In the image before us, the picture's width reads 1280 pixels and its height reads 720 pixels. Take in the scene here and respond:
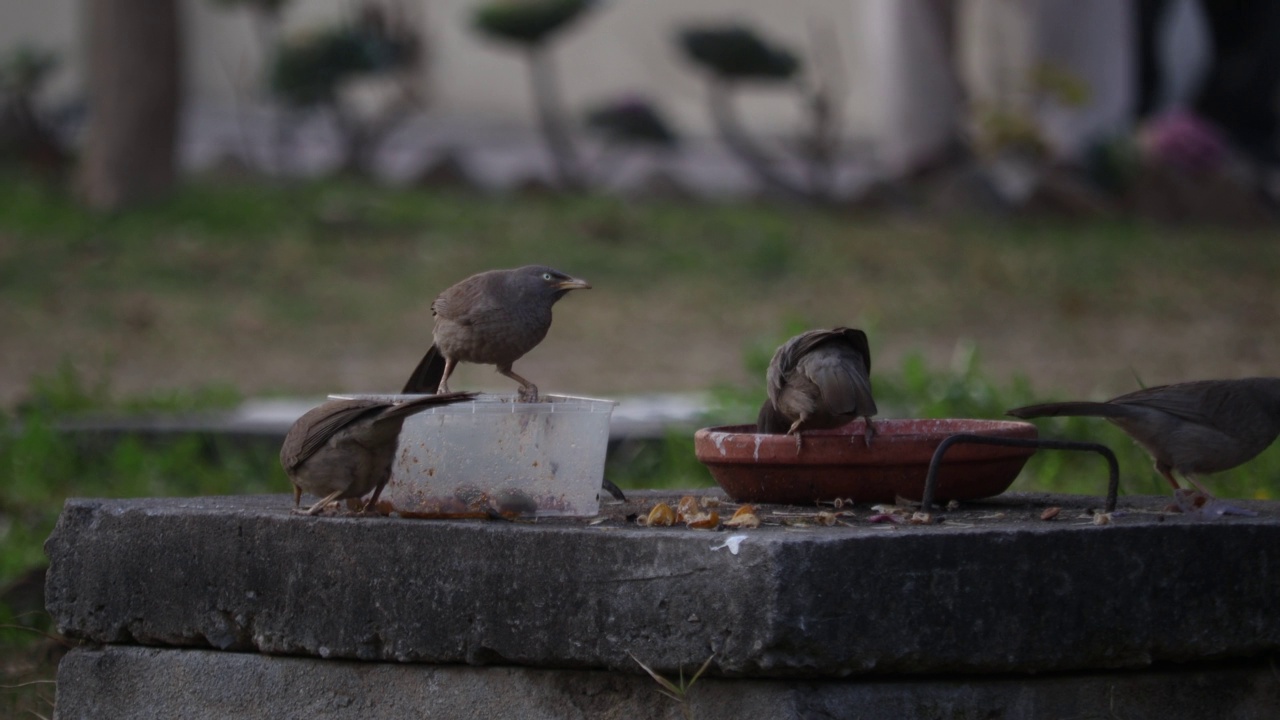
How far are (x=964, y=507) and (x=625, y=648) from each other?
97cm

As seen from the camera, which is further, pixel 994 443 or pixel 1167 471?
pixel 1167 471

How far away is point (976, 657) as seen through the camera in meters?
2.90

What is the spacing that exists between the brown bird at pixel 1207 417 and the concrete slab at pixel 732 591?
195 millimetres

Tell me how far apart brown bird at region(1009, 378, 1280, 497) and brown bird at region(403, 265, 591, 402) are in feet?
3.72

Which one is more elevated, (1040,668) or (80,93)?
(80,93)

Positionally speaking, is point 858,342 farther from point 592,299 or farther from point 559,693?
point 592,299

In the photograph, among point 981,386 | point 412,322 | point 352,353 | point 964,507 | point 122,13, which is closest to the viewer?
point 964,507

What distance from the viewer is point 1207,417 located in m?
3.52

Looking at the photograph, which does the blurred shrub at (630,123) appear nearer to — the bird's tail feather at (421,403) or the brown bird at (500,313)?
the brown bird at (500,313)

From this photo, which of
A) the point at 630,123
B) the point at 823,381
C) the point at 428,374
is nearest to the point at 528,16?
the point at 630,123

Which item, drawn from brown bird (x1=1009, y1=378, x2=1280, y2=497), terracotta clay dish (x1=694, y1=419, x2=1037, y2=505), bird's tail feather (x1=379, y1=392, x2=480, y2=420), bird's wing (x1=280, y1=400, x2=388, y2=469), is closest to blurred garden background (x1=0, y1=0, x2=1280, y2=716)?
brown bird (x1=1009, y1=378, x2=1280, y2=497)

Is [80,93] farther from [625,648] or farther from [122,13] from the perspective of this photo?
[625,648]

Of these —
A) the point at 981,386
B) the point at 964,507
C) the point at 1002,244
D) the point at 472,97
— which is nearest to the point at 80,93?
the point at 472,97

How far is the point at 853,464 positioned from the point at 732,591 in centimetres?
72
